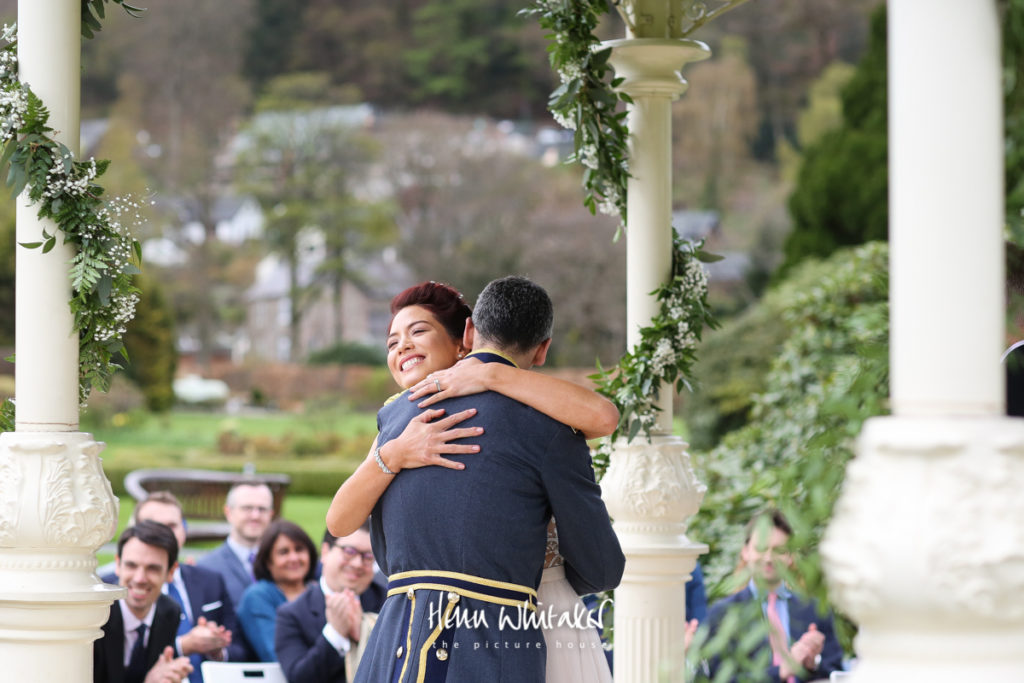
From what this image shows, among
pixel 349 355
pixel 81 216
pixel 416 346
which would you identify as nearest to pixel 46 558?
pixel 81 216

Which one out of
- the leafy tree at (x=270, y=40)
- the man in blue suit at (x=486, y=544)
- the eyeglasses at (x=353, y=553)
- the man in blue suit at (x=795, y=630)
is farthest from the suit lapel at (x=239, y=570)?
the leafy tree at (x=270, y=40)

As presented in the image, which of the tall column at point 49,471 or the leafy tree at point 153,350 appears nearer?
the tall column at point 49,471

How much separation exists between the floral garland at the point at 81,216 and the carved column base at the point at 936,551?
7.07 feet

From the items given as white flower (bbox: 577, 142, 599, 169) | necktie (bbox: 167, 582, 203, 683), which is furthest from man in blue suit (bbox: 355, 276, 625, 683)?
necktie (bbox: 167, 582, 203, 683)

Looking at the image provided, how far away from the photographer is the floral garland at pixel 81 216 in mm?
3113

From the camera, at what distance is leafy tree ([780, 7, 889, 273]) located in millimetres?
15109

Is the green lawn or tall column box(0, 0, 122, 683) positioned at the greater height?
tall column box(0, 0, 122, 683)

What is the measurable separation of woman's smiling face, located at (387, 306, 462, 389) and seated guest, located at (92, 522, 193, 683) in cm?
215

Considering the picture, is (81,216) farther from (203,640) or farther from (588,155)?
(203,640)

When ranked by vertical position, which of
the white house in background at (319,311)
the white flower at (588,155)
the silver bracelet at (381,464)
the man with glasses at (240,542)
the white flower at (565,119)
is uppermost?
the white house in background at (319,311)

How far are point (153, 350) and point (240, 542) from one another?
15.4 metres

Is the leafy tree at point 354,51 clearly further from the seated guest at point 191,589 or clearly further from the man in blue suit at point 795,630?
the man in blue suit at point 795,630

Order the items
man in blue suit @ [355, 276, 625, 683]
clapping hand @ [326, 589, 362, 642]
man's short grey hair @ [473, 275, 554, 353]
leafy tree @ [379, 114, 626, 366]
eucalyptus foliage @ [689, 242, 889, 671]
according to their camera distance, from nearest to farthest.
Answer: man in blue suit @ [355, 276, 625, 683] → man's short grey hair @ [473, 275, 554, 353] → clapping hand @ [326, 589, 362, 642] → eucalyptus foliage @ [689, 242, 889, 671] → leafy tree @ [379, 114, 626, 366]

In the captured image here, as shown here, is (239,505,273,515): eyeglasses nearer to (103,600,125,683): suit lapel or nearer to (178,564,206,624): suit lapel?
(178,564,206,624): suit lapel
